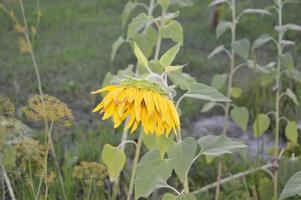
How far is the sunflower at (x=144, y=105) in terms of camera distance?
3.59ft

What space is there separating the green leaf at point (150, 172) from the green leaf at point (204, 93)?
0.16 m

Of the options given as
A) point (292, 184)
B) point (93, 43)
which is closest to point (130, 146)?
point (292, 184)

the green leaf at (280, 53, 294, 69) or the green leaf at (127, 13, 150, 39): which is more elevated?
the green leaf at (127, 13, 150, 39)

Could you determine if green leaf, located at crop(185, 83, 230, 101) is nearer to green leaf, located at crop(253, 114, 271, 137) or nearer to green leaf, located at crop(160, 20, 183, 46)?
green leaf, located at crop(160, 20, 183, 46)

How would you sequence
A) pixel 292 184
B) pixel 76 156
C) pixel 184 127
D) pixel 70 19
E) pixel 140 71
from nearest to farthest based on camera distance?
pixel 292 184 < pixel 140 71 < pixel 76 156 < pixel 184 127 < pixel 70 19

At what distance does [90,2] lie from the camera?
5797 millimetres

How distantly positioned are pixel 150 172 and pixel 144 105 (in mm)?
208

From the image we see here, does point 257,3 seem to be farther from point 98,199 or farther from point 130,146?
point 98,199

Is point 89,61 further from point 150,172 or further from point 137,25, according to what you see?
point 150,172

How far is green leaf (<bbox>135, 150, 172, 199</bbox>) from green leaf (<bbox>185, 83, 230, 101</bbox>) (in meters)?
0.16

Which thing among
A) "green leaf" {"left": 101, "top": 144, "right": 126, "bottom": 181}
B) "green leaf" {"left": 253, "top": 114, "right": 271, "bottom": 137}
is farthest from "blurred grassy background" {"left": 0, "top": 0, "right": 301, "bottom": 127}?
"green leaf" {"left": 101, "top": 144, "right": 126, "bottom": 181}

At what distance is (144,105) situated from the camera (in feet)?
3.68

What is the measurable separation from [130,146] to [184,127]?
0.50m

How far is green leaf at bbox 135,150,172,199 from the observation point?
1.24 m
